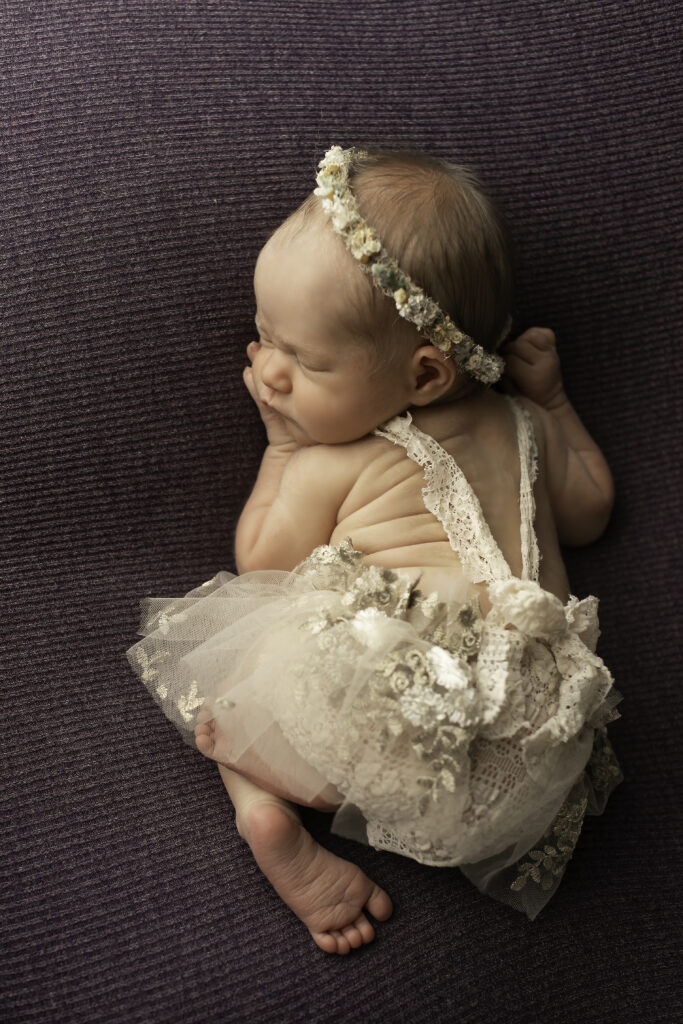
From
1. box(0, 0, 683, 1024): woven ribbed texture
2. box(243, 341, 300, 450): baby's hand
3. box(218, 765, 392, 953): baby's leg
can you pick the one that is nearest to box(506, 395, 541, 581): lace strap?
box(0, 0, 683, 1024): woven ribbed texture

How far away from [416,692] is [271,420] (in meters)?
0.52

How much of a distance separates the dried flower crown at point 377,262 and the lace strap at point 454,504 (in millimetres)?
131

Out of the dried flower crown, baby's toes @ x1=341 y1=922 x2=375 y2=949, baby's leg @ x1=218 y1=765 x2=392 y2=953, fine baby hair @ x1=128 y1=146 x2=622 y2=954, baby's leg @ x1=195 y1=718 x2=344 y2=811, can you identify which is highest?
the dried flower crown

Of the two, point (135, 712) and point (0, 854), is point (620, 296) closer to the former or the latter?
point (135, 712)

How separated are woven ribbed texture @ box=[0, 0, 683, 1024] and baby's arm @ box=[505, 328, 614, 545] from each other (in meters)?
0.06

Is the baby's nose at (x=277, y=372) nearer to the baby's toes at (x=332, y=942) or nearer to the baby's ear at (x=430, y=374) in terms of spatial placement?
the baby's ear at (x=430, y=374)

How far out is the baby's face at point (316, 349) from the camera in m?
1.29

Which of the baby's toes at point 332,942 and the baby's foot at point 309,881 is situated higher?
the baby's foot at point 309,881

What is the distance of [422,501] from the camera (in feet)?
4.54

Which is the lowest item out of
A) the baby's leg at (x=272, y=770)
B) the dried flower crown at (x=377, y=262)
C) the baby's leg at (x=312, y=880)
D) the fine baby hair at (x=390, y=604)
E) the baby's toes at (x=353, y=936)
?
the baby's toes at (x=353, y=936)

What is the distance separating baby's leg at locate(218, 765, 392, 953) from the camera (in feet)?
4.16

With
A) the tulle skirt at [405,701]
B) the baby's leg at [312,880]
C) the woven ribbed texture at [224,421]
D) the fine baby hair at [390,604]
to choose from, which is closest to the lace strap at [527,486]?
the fine baby hair at [390,604]

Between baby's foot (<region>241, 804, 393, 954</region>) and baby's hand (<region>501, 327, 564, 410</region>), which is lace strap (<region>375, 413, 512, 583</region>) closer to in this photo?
baby's hand (<region>501, 327, 564, 410</region>)

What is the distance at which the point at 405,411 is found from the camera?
4.66 ft
